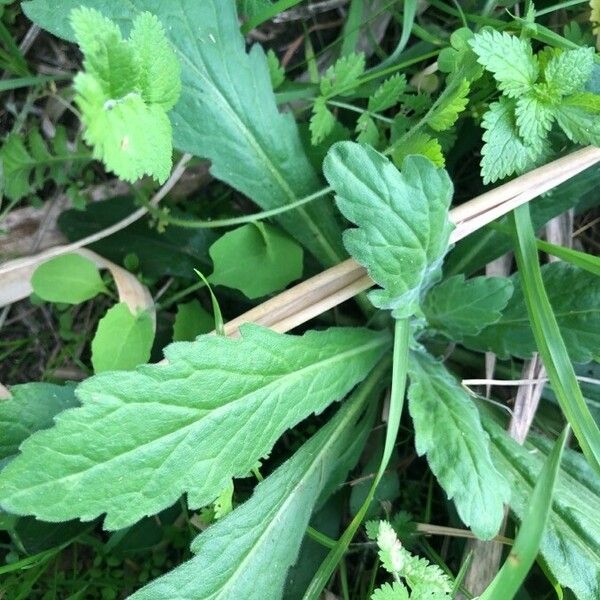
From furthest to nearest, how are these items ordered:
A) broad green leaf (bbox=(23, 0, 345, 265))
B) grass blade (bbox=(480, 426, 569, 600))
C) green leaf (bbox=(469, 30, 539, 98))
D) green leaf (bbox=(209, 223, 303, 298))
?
green leaf (bbox=(209, 223, 303, 298))
broad green leaf (bbox=(23, 0, 345, 265))
green leaf (bbox=(469, 30, 539, 98))
grass blade (bbox=(480, 426, 569, 600))

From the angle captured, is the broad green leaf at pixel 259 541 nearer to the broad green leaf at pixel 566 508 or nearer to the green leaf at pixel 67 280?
the broad green leaf at pixel 566 508

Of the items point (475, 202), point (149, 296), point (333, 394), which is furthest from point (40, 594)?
point (475, 202)

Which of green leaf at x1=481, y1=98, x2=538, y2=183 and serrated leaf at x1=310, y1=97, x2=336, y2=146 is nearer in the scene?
green leaf at x1=481, y1=98, x2=538, y2=183

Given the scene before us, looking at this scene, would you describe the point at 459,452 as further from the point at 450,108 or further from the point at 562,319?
the point at 450,108

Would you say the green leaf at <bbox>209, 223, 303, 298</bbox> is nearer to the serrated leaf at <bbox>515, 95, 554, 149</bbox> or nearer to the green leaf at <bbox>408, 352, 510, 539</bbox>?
the green leaf at <bbox>408, 352, 510, 539</bbox>

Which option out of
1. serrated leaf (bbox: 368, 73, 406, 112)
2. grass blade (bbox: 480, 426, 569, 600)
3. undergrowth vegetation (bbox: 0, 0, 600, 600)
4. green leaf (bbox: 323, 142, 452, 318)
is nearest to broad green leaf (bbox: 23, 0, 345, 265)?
undergrowth vegetation (bbox: 0, 0, 600, 600)

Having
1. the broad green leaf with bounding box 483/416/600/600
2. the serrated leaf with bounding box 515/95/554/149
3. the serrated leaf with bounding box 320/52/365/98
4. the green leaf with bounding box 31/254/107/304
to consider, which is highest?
the serrated leaf with bounding box 320/52/365/98

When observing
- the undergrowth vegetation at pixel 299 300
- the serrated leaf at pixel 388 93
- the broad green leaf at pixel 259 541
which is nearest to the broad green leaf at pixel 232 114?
the undergrowth vegetation at pixel 299 300
